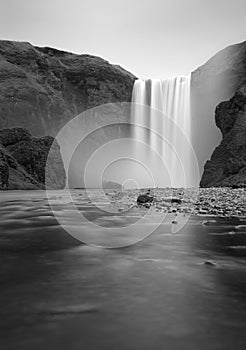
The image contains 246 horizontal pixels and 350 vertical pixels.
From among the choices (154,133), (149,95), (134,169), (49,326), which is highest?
(149,95)

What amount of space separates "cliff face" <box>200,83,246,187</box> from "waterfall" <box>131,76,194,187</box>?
14252 mm

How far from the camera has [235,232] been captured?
744 centimetres

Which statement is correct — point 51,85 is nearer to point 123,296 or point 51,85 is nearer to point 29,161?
point 29,161

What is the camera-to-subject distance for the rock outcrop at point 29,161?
41006 millimetres

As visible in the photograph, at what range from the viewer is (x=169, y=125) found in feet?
209

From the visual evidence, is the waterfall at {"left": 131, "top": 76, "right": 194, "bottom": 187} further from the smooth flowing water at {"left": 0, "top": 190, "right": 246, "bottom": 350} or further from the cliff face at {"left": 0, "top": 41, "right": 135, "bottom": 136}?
the smooth flowing water at {"left": 0, "top": 190, "right": 246, "bottom": 350}

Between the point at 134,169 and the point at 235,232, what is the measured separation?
2844 inches

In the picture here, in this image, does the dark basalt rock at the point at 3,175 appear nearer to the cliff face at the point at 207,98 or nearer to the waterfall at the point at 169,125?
the waterfall at the point at 169,125

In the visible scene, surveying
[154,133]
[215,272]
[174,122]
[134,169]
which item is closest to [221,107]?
[174,122]

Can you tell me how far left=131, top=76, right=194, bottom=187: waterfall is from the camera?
61.2 m

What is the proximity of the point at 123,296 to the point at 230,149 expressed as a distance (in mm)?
37933

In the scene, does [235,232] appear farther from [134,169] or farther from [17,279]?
[134,169]

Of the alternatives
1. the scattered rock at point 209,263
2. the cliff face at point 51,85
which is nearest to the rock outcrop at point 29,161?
the cliff face at point 51,85

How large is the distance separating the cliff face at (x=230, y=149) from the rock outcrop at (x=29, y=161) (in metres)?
23.5
